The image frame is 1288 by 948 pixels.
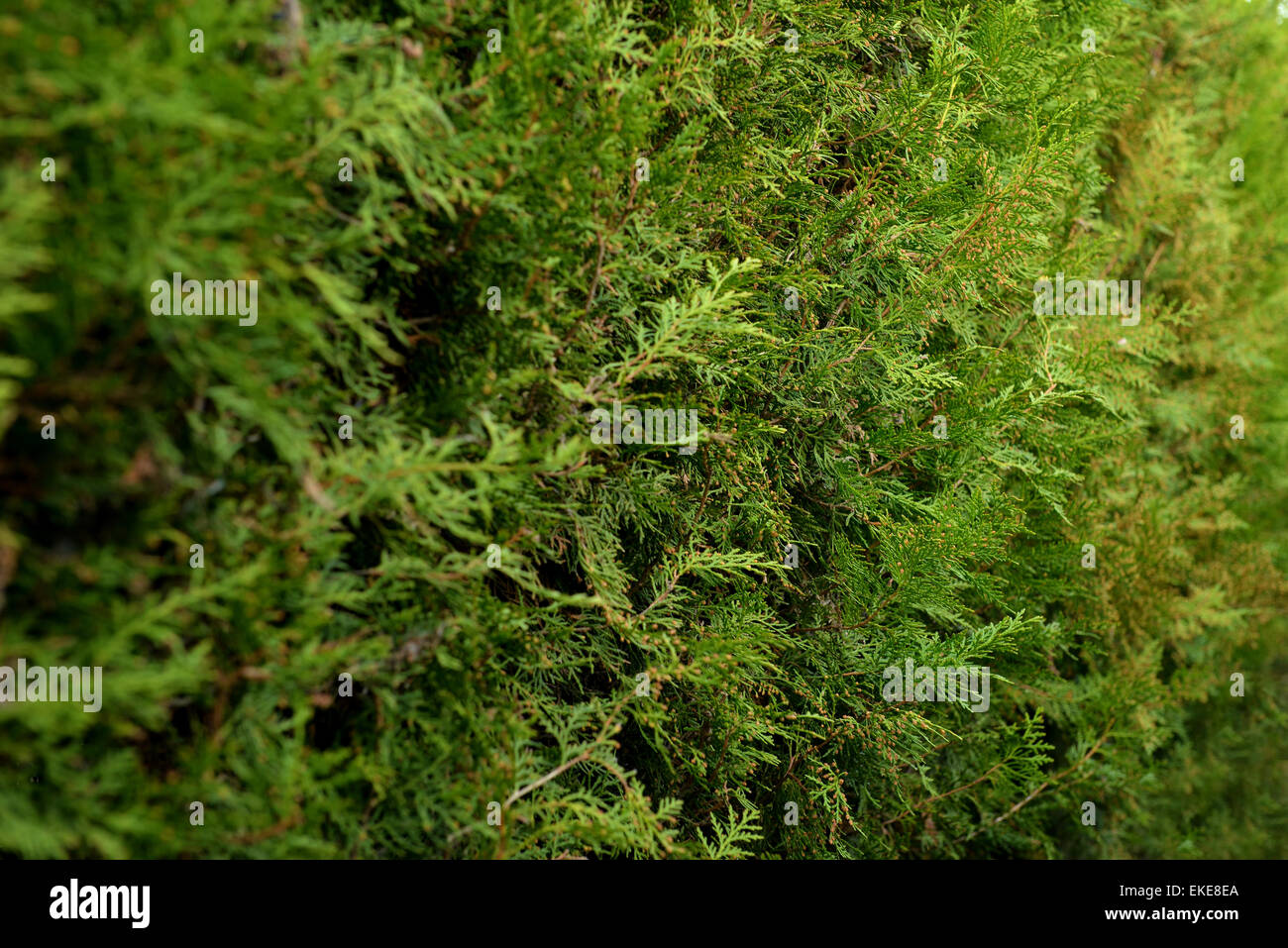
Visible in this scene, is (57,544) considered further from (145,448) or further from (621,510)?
(621,510)

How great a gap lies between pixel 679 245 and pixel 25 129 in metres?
1.90

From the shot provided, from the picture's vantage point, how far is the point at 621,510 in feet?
8.48

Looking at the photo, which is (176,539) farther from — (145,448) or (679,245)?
(679,245)

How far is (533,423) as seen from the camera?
226cm

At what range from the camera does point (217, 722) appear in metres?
1.58

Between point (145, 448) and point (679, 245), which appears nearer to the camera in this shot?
point (145, 448)

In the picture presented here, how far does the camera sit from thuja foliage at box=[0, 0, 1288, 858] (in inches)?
53.2

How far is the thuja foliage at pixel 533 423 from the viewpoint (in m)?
1.35
